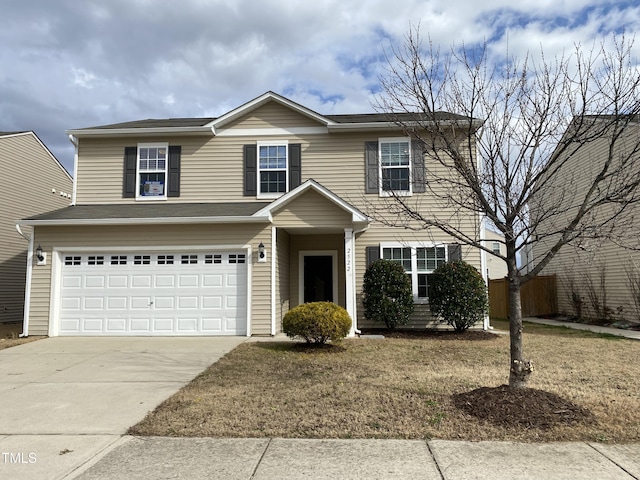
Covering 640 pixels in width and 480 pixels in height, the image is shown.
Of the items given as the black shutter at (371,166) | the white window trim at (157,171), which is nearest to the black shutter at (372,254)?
the black shutter at (371,166)

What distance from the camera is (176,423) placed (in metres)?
4.96

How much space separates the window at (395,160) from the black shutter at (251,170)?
3557 mm

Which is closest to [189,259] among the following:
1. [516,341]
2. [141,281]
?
[141,281]

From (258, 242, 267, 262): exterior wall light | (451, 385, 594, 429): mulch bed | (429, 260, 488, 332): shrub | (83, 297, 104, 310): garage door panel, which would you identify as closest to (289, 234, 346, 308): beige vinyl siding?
(258, 242, 267, 262): exterior wall light

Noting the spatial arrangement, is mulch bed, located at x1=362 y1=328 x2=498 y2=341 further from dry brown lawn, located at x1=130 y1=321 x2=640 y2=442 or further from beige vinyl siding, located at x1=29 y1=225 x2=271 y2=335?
beige vinyl siding, located at x1=29 y1=225 x2=271 y2=335

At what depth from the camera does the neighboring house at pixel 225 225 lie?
11578 mm

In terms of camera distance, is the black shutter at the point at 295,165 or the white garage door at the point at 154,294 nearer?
the white garage door at the point at 154,294

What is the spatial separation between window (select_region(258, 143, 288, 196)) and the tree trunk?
8.51 meters

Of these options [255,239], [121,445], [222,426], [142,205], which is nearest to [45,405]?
[121,445]

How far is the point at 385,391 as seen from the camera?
6.06 meters

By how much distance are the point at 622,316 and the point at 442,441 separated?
13051 millimetres

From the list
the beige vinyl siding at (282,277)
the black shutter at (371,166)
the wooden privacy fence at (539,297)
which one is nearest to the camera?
the beige vinyl siding at (282,277)

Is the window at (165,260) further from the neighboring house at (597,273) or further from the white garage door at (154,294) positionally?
the neighboring house at (597,273)

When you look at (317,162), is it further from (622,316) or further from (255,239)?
(622,316)
